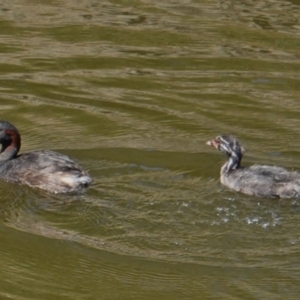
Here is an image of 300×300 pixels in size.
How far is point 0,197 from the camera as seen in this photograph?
925cm

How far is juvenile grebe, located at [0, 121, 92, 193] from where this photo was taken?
927cm

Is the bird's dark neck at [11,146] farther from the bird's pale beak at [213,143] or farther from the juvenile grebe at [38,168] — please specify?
the bird's pale beak at [213,143]

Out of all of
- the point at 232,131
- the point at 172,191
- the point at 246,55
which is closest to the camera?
the point at 172,191

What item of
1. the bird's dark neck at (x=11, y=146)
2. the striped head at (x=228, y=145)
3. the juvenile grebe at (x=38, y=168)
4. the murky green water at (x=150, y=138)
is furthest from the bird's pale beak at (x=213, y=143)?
the bird's dark neck at (x=11, y=146)

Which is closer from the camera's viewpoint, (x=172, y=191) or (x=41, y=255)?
(x=41, y=255)

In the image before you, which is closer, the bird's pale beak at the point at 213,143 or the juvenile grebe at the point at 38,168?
the juvenile grebe at the point at 38,168

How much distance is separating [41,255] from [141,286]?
0.90 meters

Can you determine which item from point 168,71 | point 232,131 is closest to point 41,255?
point 232,131

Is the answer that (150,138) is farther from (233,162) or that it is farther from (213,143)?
(233,162)

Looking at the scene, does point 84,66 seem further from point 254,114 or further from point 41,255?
point 41,255

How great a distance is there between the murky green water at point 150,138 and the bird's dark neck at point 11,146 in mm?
350

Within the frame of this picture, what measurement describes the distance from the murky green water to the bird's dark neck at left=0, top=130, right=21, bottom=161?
35 cm

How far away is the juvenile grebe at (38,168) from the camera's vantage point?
9266 millimetres

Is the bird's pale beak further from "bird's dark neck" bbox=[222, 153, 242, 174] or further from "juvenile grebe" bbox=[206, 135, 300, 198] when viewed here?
"bird's dark neck" bbox=[222, 153, 242, 174]
